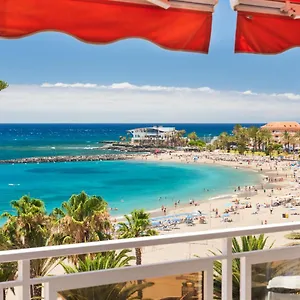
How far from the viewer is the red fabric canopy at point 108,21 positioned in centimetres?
166

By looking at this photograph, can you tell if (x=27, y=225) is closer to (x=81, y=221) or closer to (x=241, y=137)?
(x=81, y=221)

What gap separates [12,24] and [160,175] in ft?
57.3

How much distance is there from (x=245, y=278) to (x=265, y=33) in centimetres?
118

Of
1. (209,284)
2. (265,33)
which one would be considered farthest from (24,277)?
(265,33)

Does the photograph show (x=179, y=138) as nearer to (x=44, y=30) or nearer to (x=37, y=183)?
(x=37, y=183)

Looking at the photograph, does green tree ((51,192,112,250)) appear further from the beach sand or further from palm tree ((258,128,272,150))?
palm tree ((258,128,272,150))

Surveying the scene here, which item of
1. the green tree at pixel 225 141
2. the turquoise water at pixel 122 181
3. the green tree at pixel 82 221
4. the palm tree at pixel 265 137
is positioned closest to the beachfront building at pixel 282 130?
the palm tree at pixel 265 137

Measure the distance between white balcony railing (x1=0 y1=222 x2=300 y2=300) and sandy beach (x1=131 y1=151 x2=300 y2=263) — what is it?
12663 mm

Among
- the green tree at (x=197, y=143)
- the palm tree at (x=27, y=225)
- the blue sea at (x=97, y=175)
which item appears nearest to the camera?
the palm tree at (x=27, y=225)

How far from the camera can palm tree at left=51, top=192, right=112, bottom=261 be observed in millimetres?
14133

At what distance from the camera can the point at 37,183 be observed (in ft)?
58.3

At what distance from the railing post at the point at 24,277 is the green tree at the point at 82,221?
12352mm

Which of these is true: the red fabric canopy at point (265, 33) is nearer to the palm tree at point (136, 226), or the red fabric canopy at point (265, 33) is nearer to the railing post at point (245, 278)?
the railing post at point (245, 278)

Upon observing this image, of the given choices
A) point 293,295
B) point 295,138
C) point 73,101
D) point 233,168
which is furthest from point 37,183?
point 293,295
